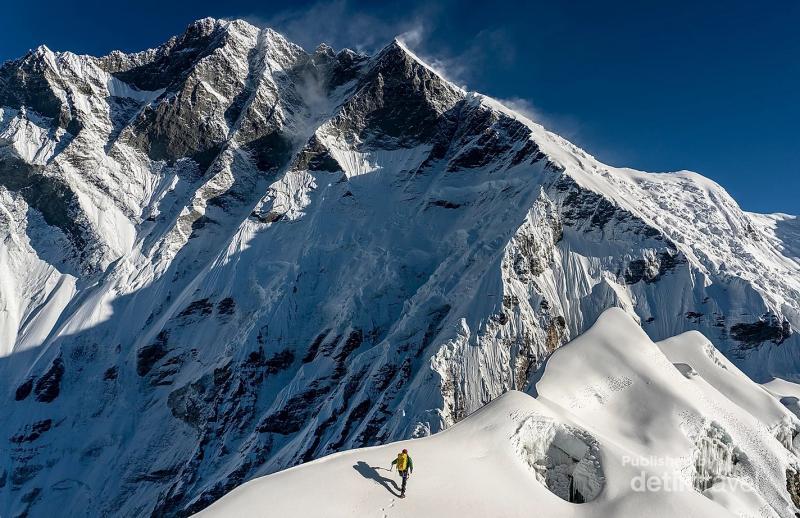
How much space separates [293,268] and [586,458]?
80.4 metres

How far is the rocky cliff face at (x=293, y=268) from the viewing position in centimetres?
7450

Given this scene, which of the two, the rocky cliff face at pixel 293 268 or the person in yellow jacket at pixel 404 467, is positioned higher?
the rocky cliff face at pixel 293 268

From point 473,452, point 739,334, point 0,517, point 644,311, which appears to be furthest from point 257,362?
point 473,452

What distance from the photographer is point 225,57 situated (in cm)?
15362

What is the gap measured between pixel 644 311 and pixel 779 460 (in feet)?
166

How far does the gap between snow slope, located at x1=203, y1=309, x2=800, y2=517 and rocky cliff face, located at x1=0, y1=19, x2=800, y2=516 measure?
31.4m

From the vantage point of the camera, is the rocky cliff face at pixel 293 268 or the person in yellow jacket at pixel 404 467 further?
the rocky cliff face at pixel 293 268

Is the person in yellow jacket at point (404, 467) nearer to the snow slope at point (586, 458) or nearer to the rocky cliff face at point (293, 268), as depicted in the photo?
the snow slope at point (586, 458)

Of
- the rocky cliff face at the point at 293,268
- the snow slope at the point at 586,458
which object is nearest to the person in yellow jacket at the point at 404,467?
the snow slope at the point at 586,458

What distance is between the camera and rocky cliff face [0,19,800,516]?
244 ft

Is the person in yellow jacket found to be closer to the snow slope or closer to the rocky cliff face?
the snow slope

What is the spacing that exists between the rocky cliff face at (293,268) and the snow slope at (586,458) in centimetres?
3140

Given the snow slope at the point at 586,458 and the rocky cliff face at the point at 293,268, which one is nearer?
the snow slope at the point at 586,458

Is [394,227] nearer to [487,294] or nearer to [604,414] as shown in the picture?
[487,294]
